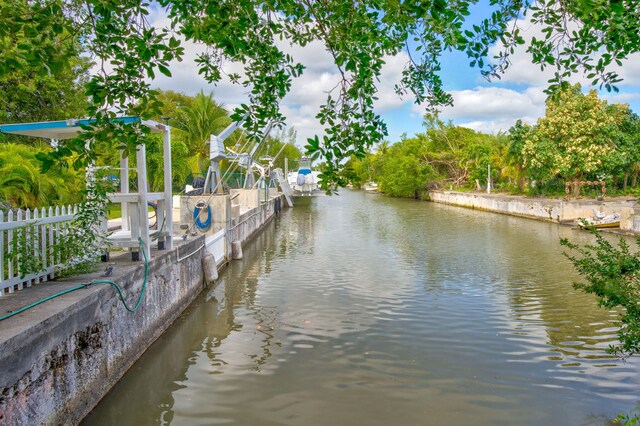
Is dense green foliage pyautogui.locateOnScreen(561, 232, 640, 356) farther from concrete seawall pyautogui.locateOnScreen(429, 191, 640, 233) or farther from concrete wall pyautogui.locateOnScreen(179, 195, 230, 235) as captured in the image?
concrete seawall pyautogui.locateOnScreen(429, 191, 640, 233)

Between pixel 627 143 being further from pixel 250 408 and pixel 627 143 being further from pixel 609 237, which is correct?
pixel 250 408

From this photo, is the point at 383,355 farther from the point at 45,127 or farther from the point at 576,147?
the point at 576,147

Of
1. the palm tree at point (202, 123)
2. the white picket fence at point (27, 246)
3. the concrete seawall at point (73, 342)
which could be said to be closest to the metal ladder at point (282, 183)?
the palm tree at point (202, 123)

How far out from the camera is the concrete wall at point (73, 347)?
3848 mm

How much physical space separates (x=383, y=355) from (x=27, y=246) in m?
5.06

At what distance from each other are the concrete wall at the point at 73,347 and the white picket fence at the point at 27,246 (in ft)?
1.10

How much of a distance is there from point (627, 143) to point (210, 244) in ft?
99.2

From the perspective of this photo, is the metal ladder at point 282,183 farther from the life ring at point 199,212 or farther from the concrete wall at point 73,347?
the concrete wall at point 73,347

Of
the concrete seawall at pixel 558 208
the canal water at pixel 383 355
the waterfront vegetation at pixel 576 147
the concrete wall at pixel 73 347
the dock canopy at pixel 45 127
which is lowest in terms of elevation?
the canal water at pixel 383 355

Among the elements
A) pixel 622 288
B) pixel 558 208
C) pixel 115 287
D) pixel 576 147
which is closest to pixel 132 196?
pixel 115 287

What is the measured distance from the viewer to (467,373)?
6.68 m

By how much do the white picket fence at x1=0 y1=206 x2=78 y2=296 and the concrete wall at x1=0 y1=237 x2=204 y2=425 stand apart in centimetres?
33

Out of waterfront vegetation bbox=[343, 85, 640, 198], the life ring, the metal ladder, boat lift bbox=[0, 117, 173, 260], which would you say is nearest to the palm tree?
the metal ladder

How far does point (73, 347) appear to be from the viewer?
4.77m
